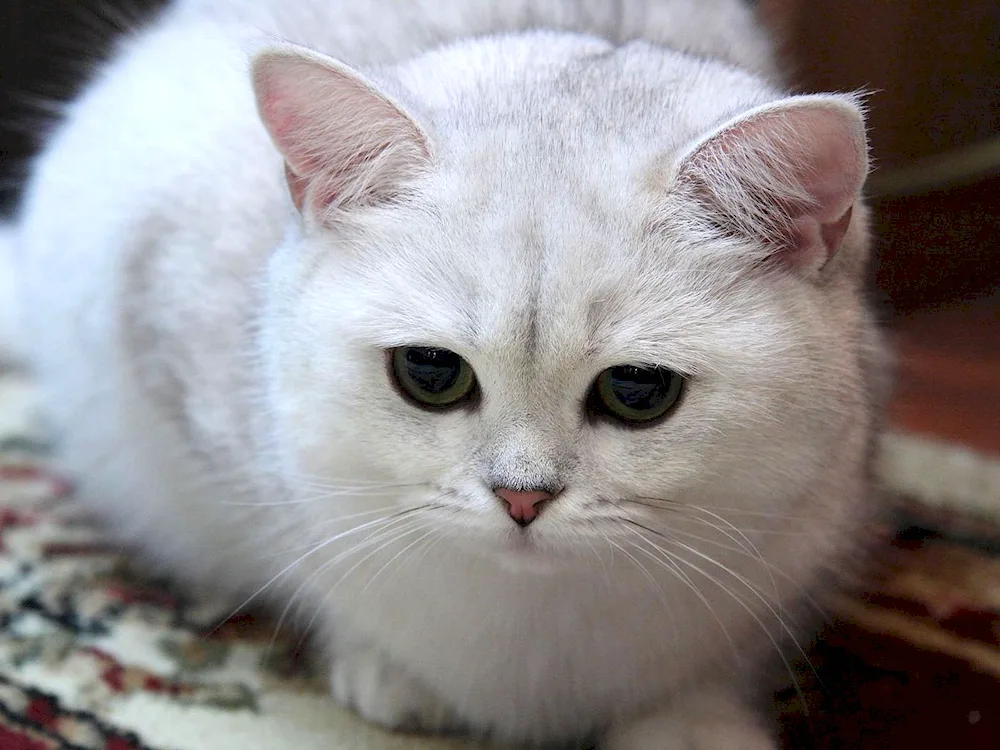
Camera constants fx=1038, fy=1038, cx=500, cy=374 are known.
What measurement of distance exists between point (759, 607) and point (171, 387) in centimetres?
70

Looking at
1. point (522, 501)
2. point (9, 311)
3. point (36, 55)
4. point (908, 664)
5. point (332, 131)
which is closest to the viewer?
point (522, 501)

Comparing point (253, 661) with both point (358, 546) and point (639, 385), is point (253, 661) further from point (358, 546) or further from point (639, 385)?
point (639, 385)

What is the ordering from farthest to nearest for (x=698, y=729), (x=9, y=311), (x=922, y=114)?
(x=922, y=114) < (x=9, y=311) < (x=698, y=729)

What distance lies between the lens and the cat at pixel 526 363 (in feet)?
2.60

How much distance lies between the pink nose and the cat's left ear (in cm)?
27

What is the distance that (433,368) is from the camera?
2.70ft

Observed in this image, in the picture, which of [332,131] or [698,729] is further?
[698,729]

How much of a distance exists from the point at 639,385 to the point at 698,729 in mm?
395

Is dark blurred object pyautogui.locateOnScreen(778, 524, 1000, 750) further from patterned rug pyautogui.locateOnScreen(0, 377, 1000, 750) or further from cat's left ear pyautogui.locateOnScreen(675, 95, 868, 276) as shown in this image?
cat's left ear pyautogui.locateOnScreen(675, 95, 868, 276)

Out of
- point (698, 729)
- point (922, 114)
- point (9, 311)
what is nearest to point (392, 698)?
point (698, 729)

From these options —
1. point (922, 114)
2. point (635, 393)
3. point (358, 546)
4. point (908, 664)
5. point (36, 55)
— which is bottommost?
point (908, 664)

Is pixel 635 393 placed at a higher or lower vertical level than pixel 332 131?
lower

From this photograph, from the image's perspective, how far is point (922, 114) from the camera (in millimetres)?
2119

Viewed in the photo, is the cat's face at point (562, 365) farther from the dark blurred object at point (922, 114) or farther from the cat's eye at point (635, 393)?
the dark blurred object at point (922, 114)
